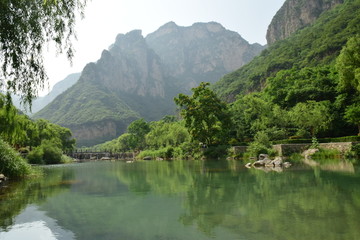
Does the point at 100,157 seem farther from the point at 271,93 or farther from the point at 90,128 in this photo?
the point at 90,128

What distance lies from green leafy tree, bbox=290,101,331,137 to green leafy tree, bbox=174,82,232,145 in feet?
34.8

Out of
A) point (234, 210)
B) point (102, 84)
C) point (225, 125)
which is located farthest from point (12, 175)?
point (102, 84)

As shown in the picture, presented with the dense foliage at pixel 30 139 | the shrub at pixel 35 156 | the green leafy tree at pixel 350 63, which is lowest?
the shrub at pixel 35 156

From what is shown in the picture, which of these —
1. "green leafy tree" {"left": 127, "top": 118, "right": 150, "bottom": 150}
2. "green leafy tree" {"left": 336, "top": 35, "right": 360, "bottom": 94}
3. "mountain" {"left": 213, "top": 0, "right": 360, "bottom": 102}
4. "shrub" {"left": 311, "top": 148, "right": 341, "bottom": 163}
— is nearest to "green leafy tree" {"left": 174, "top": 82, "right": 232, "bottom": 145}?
"shrub" {"left": 311, "top": 148, "right": 341, "bottom": 163}

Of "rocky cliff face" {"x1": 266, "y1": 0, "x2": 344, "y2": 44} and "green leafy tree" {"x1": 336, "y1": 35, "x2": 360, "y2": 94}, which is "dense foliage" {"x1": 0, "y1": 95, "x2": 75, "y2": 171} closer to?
"green leafy tree" {"x1": 336, "y1": 35, "x2": 360, "y2": 94}

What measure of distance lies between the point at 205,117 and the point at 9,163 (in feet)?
99.3

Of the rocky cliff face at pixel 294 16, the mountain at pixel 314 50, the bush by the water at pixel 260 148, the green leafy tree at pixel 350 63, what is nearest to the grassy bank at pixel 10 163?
the bush by the water at pixel 260 148

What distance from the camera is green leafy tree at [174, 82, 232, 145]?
45.1m

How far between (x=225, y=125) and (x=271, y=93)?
1840 centimetres

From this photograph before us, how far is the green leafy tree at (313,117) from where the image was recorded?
122 ft

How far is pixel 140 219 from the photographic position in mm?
7465

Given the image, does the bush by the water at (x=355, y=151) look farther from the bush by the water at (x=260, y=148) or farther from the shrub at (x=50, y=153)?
the shrub at (x=50, y=153)

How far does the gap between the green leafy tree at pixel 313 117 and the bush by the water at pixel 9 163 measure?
109 ft

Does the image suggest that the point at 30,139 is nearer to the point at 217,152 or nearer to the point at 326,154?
the point at 217,152
